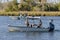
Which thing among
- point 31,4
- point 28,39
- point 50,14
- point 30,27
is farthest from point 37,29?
point 31,4

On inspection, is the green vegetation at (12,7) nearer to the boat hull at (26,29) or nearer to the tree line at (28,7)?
the tree line at (28,7)

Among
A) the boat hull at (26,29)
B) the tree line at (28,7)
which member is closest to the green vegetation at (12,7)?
the tree line at (28,7)

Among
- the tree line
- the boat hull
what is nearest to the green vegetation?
the tree line

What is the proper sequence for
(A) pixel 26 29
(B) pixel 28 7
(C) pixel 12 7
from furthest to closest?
(B) pixel 28 7, (C) pixel 12 7, (A) pixel 26 29

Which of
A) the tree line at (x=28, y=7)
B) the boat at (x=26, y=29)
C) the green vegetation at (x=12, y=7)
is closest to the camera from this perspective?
the boat at (x=26, y=29)

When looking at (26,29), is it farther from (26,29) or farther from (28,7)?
(28,7)

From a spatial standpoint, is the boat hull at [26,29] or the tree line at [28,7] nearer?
the boat hull at [26,29]

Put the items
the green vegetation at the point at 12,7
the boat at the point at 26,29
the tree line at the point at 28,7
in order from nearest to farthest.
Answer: the boat at the point at 26,29
the green vegetation at the point at 12,7
the tree line at the point at 28,7

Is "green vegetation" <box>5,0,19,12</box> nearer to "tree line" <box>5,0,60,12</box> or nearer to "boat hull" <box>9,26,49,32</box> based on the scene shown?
"tree line" <box>5,0,60,12</box>

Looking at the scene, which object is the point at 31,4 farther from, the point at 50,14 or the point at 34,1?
the point at 50,14

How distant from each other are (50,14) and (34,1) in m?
26.5

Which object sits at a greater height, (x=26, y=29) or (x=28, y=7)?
(x=26, y=29)

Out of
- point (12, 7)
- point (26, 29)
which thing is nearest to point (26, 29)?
point (26, 29)

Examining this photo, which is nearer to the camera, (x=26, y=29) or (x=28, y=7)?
(x=26, y=29)
